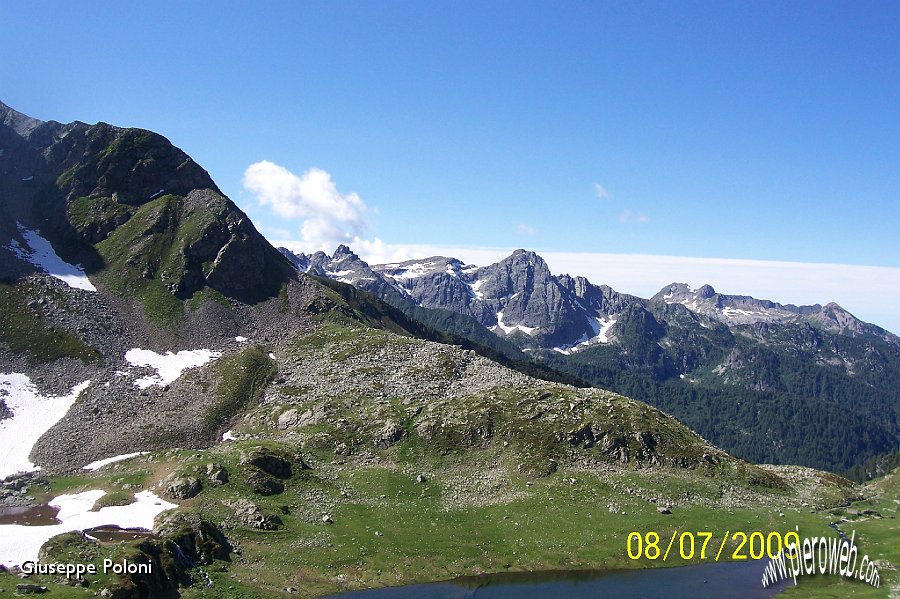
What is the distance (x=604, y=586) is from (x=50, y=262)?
157 m

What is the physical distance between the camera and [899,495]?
10594 centimetres

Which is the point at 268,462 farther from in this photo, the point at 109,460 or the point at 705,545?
the point at 705,545

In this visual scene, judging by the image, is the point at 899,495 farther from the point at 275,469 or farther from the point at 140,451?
the point at 140,451

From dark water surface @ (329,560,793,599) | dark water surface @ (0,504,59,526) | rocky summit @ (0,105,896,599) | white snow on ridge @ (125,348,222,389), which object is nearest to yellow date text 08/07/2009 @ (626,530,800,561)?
rocky summit @ (0,105,896,599)

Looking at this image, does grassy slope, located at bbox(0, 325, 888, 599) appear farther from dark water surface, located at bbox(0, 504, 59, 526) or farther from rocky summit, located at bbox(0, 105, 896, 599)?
dark water surface, located at bbox(0, 504, 59, 526)

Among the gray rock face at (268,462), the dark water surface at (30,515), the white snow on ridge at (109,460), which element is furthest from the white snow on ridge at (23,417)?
the gray rock face at (268,462)

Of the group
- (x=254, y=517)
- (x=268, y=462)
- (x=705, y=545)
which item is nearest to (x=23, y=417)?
(x=268, y=462)

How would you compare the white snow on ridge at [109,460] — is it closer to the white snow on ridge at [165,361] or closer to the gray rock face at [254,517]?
the white snow on ridge at [165,361]

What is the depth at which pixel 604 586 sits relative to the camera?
68750 mm

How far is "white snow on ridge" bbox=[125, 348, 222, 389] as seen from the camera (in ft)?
388

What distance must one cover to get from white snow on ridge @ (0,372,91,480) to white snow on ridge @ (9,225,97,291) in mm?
41921

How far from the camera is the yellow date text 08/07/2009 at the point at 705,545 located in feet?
252

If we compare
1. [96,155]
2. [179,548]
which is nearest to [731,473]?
[179,548]

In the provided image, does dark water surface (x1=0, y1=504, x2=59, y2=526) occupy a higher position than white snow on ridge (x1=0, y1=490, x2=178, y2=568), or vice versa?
white snow on ridge (x1=0, y1=490, x2=178, y2=568)
